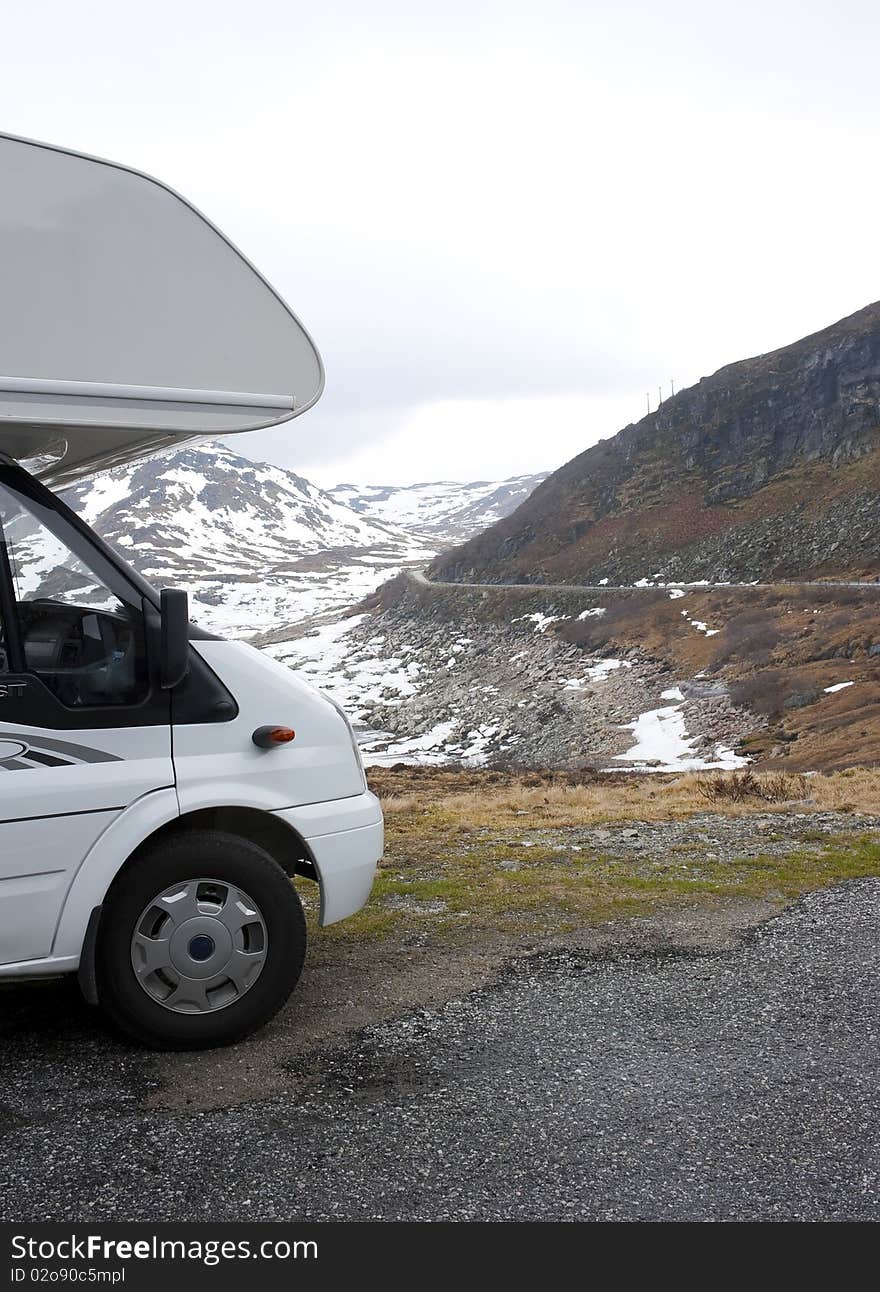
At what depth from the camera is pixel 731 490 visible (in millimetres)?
90438

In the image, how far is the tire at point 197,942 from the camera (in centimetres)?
489

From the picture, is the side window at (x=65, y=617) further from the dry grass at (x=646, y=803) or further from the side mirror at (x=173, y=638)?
the dry grass at (x=646, y=803)

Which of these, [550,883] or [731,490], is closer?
[550,883]

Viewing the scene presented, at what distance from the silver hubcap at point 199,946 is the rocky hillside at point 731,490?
7074 centimetres

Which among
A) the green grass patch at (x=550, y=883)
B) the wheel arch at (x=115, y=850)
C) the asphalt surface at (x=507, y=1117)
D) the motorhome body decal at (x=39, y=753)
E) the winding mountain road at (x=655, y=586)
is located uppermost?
the motorhome body decal at (x=39, y=753)

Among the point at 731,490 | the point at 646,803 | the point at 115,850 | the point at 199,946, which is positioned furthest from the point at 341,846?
the point at 731,490

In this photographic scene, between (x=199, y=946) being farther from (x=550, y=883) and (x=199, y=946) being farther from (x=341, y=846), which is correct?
(x=550, y=883)

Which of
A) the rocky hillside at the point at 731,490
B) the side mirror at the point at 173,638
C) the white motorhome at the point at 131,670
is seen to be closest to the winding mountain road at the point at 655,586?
the rocky hillside at the point at 731,490

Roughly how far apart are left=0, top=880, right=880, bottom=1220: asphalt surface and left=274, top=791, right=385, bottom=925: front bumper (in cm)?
69

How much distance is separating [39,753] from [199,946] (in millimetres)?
1166

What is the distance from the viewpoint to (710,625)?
212 feet

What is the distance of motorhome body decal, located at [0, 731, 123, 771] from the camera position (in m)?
4.62

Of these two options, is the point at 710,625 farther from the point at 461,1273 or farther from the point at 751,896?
the point at 461,1273

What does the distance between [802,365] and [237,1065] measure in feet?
336
